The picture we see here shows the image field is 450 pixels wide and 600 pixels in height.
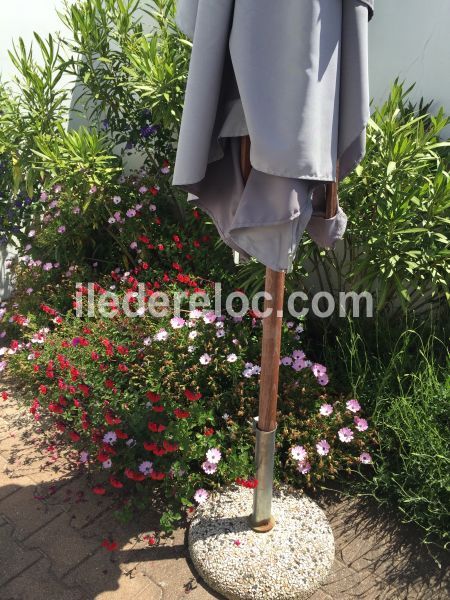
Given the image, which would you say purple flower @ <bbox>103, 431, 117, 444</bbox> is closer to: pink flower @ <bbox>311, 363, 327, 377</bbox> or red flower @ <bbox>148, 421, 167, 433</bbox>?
red flower @ <bbox>148, 421, 167, 433</bbox>

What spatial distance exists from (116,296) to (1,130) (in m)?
1.48

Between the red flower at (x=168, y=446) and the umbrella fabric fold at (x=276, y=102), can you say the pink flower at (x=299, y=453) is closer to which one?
the red flower at (x=168, y=446)

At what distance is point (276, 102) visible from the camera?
1.37 meters

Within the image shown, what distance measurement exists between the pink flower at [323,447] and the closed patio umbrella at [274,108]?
1.22 metres

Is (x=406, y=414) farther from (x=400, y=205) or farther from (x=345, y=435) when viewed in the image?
(x=400, y=205)

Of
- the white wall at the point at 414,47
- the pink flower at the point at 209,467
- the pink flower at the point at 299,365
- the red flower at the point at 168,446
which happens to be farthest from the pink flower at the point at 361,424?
the white wall at the point at 414,47

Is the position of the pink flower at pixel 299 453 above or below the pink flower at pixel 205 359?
below

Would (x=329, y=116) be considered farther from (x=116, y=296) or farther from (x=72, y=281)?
(x=72, y=281)

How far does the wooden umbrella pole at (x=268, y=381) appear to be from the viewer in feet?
5.63

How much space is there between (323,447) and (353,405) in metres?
0.28

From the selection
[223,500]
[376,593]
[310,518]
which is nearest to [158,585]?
[223,500]

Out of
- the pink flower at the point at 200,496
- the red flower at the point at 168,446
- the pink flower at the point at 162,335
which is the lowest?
the pink flower at the point at 200,496

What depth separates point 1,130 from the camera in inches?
145

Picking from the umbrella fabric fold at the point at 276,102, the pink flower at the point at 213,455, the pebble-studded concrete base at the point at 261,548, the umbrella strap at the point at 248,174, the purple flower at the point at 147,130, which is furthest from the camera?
the purple flower at the point at 147,130
